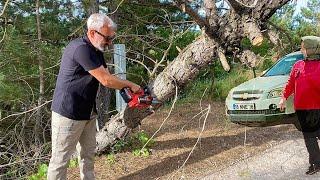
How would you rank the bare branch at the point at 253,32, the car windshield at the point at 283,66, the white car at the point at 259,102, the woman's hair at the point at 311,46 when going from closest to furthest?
the bare branch at the point at 253,32, the woman's hair at the point at 311,46, the white car at the point at 259,102, the car windshield at the point at 283,66

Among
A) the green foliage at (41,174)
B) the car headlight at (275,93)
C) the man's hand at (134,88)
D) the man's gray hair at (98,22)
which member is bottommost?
the green foliage at (41,174)

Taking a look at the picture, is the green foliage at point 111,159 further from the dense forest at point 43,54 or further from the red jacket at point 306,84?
the red jacket at point 306,84

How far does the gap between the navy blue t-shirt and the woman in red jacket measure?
2.65 metres

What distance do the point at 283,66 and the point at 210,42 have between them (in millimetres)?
3938

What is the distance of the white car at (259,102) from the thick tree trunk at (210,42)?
2.58 metres

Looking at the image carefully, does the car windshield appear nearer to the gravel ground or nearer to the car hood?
the car hood

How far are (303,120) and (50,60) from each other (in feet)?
12.9

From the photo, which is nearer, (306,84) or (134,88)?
(134,88)

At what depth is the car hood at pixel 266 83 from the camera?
769 centimetres

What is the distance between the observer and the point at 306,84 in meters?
5.42

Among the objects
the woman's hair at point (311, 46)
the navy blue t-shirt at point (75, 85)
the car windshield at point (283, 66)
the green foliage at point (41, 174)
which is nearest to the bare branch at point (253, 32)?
the woman's hair at point (311, 46)

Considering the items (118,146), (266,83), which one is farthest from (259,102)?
(118,146)

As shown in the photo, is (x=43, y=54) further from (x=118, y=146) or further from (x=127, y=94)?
(x=127, y=94)

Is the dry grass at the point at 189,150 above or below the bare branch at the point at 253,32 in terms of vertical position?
below
